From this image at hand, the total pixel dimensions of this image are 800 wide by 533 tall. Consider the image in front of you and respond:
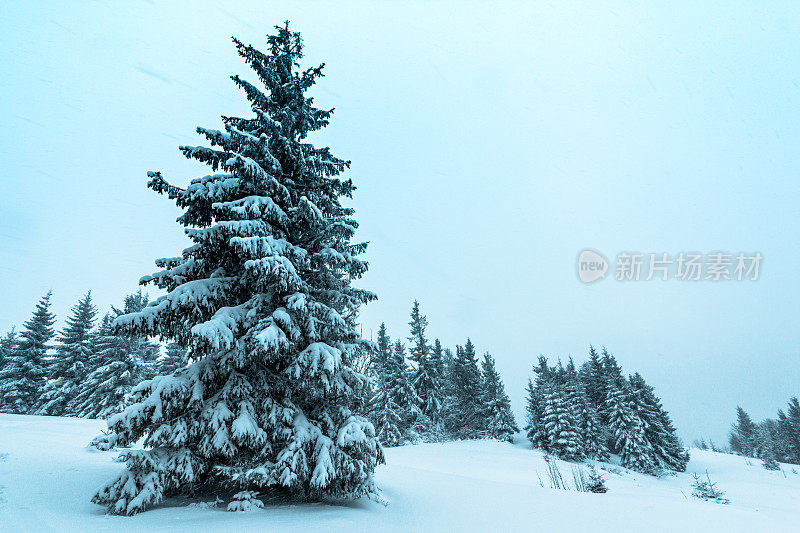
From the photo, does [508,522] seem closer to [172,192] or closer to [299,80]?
[172,192]

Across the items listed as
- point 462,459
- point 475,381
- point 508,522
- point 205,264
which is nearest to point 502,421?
point 475,381

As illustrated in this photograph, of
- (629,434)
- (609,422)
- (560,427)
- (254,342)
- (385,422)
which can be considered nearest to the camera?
(254,342)

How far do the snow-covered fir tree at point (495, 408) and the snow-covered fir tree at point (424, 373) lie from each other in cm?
534

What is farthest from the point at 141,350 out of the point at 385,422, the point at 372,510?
the point at 372,510

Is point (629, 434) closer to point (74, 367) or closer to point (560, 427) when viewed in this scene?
point (560, 427)

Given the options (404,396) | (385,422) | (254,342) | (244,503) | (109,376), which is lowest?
(244,503)

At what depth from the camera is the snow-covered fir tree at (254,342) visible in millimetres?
5352

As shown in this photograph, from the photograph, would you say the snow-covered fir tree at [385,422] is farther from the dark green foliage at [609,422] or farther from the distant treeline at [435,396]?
the dark green foliage at [609,422]

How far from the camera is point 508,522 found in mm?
5598

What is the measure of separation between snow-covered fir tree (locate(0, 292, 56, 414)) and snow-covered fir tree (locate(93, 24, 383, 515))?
117 feet

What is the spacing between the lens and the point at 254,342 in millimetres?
5605

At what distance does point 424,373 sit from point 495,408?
8692 mm

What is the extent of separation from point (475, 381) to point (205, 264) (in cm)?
4181

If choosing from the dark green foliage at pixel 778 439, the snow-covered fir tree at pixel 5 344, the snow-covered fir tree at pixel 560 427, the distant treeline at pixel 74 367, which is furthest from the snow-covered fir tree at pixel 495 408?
the snow-covered fir tree at pixel 5 344
